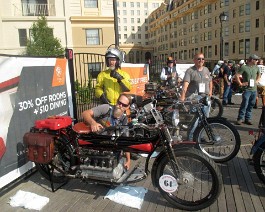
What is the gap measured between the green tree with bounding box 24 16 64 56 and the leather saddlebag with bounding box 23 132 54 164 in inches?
674

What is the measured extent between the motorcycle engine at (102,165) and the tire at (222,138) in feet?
5.80

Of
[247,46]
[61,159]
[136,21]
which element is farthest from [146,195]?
[136,21]

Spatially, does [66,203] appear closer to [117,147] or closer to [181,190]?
[117,147]

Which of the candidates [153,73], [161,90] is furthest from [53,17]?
[161,90]

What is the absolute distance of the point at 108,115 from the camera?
12.5ft

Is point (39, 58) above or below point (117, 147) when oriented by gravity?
above

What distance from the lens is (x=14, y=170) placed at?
3910 millimetres

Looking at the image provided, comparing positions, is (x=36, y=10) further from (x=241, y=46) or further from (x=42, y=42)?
(x=241, y=46)

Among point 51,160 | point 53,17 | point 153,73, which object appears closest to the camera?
point 51,160

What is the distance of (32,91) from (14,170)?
4.11ft

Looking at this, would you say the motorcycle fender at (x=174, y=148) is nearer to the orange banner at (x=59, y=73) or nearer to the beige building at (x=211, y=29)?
the orange banner at (x=59, y=73)

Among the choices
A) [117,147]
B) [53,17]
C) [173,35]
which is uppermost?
[173,35]

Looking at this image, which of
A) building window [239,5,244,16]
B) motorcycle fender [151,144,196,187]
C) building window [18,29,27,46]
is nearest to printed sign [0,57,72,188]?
motorcycle fender [151,144,196,187]

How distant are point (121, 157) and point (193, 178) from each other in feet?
3.27
